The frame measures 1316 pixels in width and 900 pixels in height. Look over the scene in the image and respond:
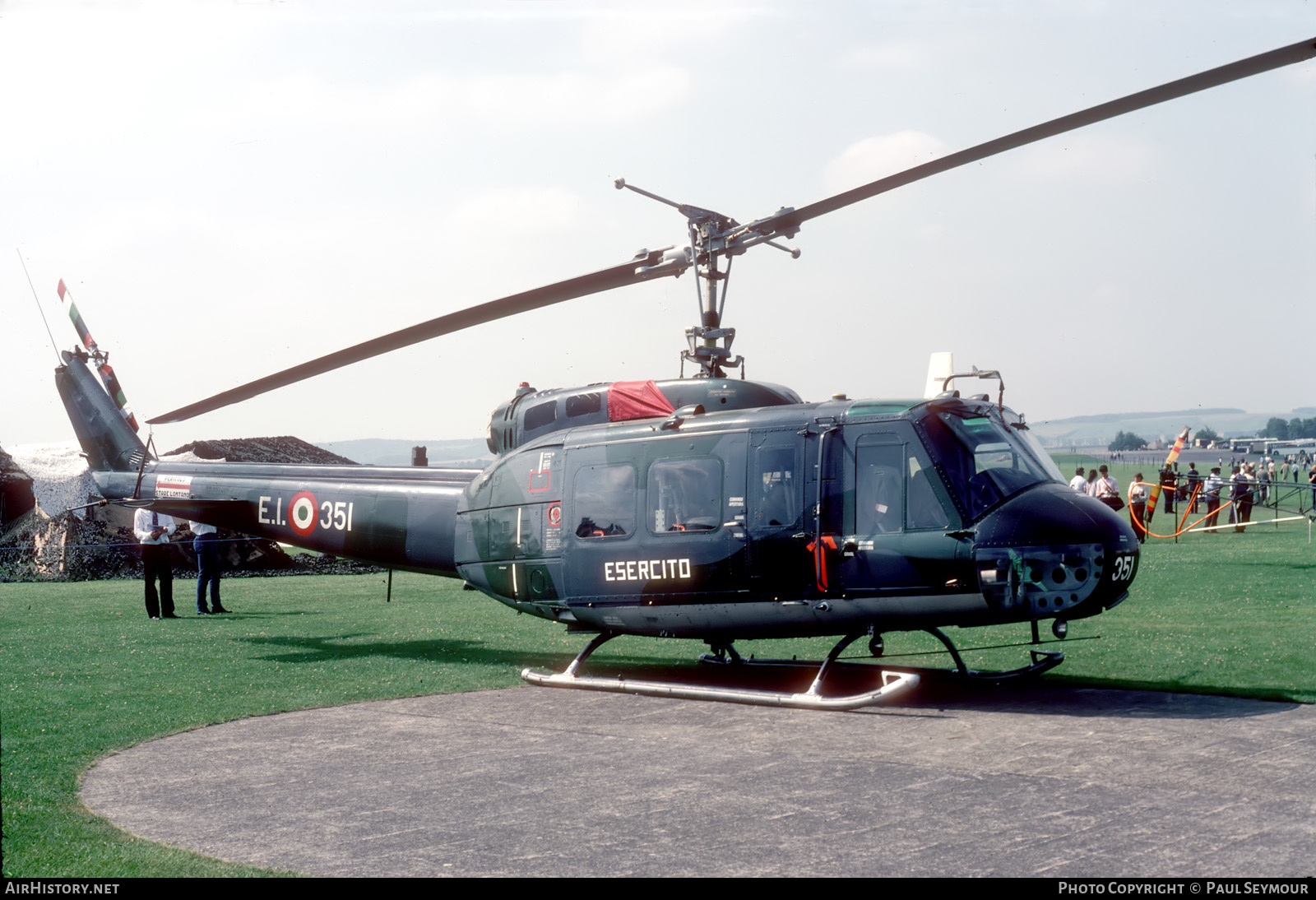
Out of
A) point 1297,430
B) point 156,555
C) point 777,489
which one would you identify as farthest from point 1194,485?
point 1297,430

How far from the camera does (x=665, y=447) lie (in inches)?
387

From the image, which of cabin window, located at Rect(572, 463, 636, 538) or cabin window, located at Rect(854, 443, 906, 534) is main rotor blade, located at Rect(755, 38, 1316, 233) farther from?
cabin window, located at Rect(572, 463, 636, 538)

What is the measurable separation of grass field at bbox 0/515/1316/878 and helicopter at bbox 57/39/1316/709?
1280mm

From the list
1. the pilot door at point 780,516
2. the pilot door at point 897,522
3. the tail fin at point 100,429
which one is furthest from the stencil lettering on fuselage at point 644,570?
the tail fin at point 100,429

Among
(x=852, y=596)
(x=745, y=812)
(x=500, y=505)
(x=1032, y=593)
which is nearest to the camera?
(x=745, y=812)

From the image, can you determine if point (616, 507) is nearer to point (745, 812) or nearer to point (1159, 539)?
point (745, 812)

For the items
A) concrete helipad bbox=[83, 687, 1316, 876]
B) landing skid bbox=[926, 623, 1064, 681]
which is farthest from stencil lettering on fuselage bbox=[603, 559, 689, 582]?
landing skid bbox=[926, 623, 1064, 681]

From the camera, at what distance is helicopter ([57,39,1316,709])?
8438mm

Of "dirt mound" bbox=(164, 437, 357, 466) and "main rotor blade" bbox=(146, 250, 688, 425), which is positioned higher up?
"main rotor blade" bbox=(146, 250, 688, 425)

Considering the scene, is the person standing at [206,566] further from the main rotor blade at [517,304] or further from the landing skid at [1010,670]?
the landing skid at [1010,670]
